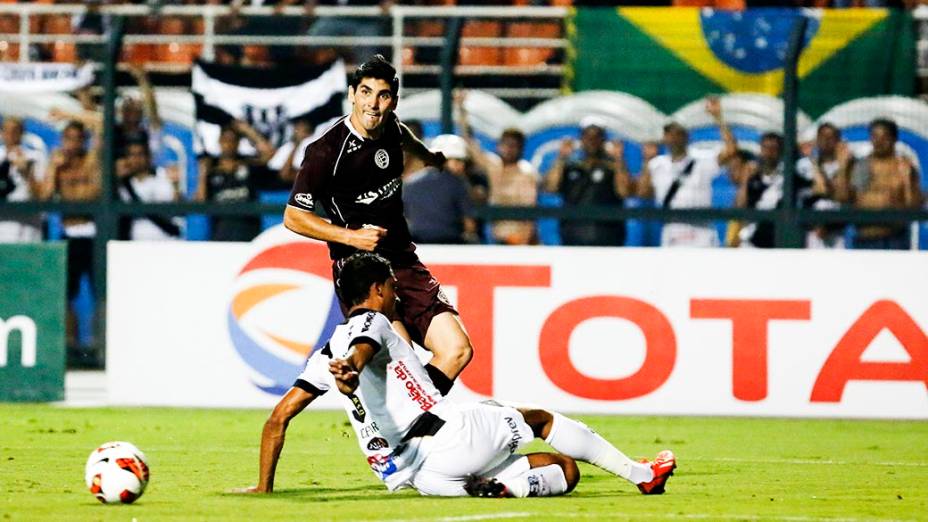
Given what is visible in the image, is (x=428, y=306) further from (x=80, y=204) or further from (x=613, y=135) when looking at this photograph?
(x=80, y=204)

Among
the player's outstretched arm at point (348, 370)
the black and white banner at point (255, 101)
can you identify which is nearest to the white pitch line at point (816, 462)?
the player's outstretched arm at point (348, 370)

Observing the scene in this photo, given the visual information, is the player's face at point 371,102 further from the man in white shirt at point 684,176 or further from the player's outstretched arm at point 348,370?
the man in white shirt at point 684,176

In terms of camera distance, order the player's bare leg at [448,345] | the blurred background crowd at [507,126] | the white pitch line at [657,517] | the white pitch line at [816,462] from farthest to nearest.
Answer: the blurred background crowd at [507,126] < the white pitch line at [816,462] < the player's bare leg at [448,345] < the white pitch line at [657,517]

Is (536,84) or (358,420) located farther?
(536,84)

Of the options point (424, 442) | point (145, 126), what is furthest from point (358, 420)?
point (145, 126)

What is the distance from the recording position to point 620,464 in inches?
322

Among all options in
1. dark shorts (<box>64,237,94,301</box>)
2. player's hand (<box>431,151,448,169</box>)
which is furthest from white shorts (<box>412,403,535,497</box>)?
dark shorts (<box>64,237,94,301</box>)

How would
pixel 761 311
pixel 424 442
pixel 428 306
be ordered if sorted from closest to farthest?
1. pixel 424 442
2. pixel 428 306
3. pixel 761 311

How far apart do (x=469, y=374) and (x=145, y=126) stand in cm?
476

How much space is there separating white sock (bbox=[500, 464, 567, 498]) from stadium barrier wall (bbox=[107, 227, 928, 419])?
5160mm

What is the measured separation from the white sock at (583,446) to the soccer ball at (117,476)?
6.04 feet

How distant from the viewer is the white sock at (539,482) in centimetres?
811

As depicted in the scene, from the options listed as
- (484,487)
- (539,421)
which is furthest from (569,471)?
(484,487)

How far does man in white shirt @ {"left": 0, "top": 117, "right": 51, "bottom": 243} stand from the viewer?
16.7 m
